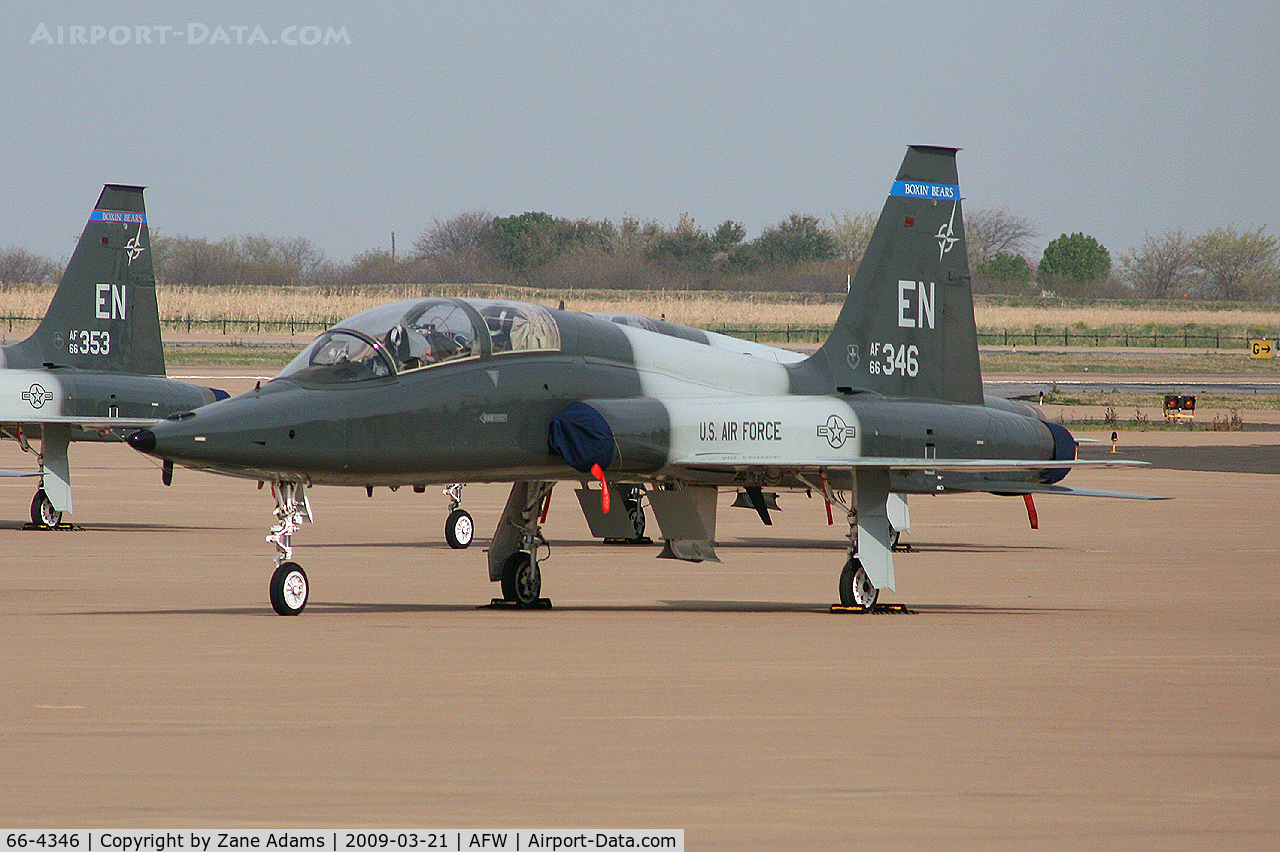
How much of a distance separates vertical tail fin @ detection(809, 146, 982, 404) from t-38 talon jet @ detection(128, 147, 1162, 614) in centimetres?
2

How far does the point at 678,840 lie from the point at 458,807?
1101 mm

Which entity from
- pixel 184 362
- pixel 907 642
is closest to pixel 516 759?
pixel 907 642

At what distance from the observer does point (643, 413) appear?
15.3m

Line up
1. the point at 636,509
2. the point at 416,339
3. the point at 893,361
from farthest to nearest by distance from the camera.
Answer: the point at 636,509
the point at 893,361
the point at 416,339

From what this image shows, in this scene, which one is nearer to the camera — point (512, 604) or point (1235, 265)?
point (512, 604)

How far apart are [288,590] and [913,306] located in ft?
24.8

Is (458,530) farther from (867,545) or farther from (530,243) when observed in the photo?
(530,243)

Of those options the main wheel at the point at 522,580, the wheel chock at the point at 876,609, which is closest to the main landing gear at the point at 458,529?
the main wheel at the point at 522,580

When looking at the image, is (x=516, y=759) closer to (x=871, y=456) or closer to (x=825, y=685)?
(x=825, y=685)

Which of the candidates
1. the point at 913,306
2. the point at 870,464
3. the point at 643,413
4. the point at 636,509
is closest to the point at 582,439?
the point at 643,413

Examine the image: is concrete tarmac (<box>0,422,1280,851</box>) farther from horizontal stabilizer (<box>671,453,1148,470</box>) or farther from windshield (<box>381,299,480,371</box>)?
windshield (<box>381,299,480,371</box>)

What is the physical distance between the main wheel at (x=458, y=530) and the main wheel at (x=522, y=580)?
21.2 ft

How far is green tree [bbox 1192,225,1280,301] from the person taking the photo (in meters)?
173

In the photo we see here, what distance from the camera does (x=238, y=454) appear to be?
13547 mm
